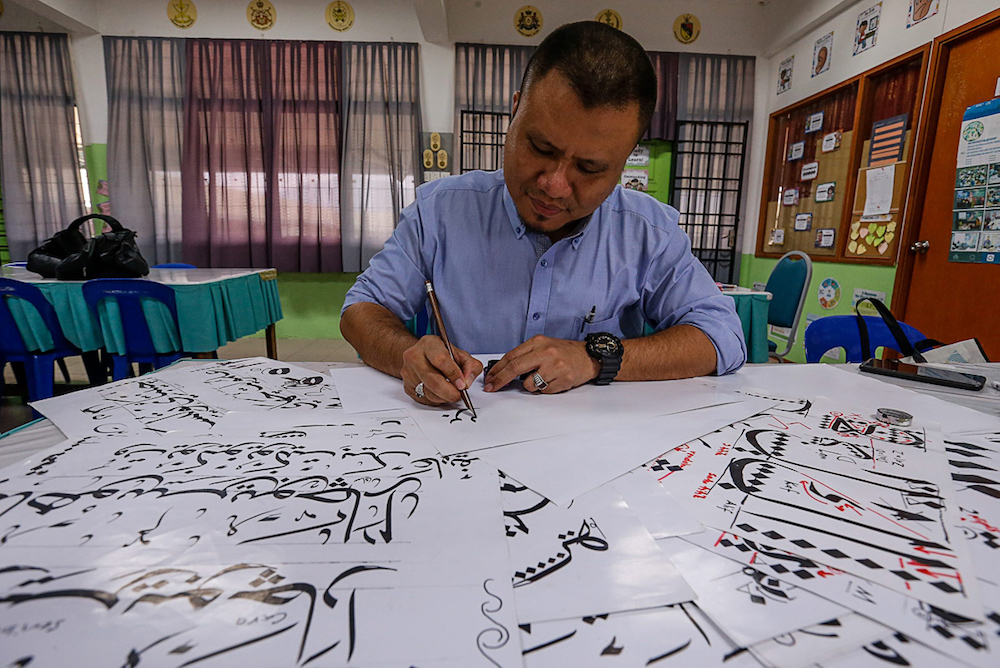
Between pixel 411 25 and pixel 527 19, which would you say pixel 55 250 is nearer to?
pixel 411 25

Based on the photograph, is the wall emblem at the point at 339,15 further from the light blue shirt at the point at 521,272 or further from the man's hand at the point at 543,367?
the man's hand at the point at 543,367

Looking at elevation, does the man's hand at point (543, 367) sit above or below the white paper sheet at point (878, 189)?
below

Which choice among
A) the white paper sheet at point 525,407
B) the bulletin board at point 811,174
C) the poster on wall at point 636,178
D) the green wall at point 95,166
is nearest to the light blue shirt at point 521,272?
the white paper sheet at point 525,407

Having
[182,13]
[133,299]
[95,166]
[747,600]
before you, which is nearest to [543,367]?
[747,600]

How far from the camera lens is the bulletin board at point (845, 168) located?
311 cm

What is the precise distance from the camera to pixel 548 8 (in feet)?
14.2

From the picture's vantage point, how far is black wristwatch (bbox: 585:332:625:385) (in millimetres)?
858

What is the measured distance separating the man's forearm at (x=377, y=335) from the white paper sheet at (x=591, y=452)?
1.24ft

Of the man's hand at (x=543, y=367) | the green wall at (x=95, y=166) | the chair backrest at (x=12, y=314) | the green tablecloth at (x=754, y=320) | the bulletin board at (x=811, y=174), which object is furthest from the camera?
the green wall at (x=95, y=166)

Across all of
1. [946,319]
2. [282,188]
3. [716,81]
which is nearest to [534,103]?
[946,319]

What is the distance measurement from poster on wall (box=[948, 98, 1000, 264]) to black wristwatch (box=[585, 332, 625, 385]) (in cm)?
285

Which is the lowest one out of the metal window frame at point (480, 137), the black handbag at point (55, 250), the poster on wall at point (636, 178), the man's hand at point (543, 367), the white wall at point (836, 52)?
the man's hand at point (543, 367)

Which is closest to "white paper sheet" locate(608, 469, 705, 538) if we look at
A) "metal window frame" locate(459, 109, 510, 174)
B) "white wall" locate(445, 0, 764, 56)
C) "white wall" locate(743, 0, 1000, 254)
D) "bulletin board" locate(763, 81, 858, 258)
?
"white wall" locate(743, 0, 1000, 254)

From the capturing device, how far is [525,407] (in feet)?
2.39
